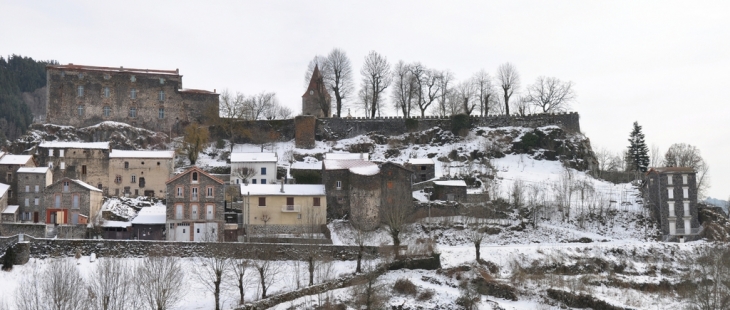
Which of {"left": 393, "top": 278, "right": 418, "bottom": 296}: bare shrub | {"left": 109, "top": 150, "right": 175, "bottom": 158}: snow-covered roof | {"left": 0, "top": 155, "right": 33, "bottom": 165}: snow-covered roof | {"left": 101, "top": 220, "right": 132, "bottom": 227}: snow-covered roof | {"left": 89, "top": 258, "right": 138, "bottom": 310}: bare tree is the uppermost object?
{"left": 109, "top": 150, "right": 175, "bottom": 158}: snow-covered roof

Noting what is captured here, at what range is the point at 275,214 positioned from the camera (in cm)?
5894

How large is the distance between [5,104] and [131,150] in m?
62.5

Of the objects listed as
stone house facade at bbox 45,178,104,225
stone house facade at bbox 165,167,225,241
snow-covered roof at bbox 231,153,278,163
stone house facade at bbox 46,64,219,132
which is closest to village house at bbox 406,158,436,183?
snow-covered roof at bbox 231,153,278,163

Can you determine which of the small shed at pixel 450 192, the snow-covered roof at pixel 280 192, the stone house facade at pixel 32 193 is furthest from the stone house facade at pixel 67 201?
the small shed at pixel 450 192

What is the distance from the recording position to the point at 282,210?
193 feet

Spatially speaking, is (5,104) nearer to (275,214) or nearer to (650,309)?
(275,214)

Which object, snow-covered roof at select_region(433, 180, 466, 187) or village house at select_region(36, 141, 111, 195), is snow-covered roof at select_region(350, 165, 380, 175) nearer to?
snow-covered roof at select_region(433, 180, 466, 187)

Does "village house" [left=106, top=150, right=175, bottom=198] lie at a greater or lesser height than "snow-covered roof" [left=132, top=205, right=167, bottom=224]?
greater

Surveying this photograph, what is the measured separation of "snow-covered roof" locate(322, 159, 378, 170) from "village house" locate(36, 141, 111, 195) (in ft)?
65.4

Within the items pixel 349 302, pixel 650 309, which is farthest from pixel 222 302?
pixel 650 309

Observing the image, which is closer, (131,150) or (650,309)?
(650,309)

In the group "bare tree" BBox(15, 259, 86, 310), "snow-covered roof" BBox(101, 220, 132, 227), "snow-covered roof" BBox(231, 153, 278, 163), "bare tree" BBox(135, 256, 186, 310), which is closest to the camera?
"bare tree" BBox(15, 259, 86, 310)

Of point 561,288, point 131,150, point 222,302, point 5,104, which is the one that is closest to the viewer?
point 222,302

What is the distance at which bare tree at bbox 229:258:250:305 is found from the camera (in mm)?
44406
